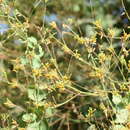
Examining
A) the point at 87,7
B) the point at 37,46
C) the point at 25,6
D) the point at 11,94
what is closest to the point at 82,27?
the point at 87,7

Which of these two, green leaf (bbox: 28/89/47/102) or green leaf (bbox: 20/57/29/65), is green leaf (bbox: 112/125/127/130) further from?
green leaf (bbox: 20/57/29/65)

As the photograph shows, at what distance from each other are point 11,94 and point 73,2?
79 cm

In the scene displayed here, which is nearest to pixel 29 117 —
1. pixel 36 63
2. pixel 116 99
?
pixel 36 63

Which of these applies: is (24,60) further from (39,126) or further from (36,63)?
(39,126)

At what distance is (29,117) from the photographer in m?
1.91

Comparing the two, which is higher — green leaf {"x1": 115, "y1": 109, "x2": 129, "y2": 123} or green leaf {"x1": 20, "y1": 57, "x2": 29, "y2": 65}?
green leaf {"x1": 20, "y1": 57, "x2": 29, "y2": 65}

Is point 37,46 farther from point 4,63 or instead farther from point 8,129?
point 4,63

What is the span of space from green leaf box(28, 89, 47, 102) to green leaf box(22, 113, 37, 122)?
7cm

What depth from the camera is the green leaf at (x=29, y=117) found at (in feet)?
6.25

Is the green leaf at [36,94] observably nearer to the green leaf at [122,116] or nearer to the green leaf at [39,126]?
the green leaf at [39,126]

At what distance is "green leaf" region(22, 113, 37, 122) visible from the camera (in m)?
1.91

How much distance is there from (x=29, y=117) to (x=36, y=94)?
95 mm

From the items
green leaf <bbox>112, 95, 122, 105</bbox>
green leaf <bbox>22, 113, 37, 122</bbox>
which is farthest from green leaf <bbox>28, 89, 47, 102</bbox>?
green leaf <bbox>112, 95, 122, 105</bbox>

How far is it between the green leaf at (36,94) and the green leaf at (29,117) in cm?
7
